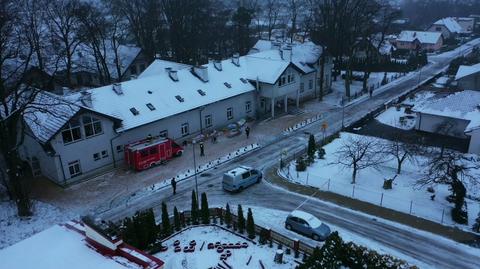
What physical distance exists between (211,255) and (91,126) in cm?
1580

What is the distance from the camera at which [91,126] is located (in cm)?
3203

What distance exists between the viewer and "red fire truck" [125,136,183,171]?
33125 millimetres

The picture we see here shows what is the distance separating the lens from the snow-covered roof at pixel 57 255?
50.3 ft

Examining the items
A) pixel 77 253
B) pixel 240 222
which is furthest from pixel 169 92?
pixel 77 253

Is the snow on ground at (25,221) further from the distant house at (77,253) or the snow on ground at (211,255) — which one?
the distant house at (77,253)

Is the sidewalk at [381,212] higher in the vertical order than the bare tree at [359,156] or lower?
lower

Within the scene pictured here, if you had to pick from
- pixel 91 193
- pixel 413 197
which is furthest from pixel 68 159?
pixel 413 197

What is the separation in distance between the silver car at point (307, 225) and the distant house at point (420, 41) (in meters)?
76.2

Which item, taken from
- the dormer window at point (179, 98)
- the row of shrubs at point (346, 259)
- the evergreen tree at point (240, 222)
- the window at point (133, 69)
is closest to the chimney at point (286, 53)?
the dormer window at point (179, 98)

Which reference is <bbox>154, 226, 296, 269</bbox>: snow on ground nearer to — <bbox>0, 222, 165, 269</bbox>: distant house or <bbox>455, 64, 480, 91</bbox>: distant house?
<bbox>0, 222, 165, 269</bbox>: distant house

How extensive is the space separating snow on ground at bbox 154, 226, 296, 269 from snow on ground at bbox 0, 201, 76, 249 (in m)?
8.45

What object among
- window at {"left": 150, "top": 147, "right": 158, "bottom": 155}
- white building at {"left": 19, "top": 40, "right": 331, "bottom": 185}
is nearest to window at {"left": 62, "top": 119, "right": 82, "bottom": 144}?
white building at {"left": 19, "top": 40, "right": 331, "bottom": 185}

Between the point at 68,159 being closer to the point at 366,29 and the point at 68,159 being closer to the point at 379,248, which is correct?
the point at 379,248

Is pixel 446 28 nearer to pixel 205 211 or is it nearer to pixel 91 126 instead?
pixel 91 126
